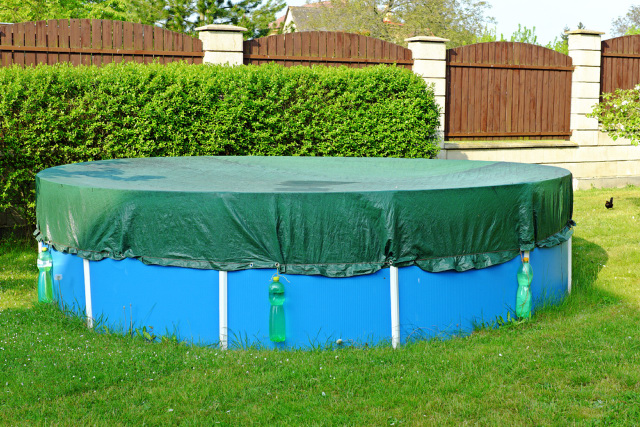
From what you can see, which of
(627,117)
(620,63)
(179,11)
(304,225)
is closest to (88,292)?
(304,225)

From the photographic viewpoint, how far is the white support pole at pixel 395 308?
489 centimetres

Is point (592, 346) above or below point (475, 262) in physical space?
below

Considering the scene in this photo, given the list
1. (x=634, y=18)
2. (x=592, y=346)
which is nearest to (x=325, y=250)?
(x=592, y=346)

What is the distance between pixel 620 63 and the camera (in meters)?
14.9

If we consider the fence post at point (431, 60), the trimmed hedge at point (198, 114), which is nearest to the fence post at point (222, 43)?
the trimmed hedge at point (198, 114)

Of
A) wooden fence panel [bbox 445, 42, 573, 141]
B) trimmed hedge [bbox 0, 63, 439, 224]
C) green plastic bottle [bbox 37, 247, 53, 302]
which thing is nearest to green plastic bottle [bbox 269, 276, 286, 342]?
green plastic bottle [bbox 37, 247, 53, 302]

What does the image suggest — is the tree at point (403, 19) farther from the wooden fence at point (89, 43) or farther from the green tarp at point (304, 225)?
the green tarp at point (304, 225)

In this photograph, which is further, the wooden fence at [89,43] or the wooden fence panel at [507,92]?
the wooden fence panel at [507,92]

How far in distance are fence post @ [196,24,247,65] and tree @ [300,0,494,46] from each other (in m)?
20.7

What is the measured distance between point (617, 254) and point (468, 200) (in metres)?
3.81

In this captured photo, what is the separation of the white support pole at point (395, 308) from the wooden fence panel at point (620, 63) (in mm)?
11678

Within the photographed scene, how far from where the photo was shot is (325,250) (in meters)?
4.83

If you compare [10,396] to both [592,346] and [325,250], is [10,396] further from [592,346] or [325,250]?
[592,346]

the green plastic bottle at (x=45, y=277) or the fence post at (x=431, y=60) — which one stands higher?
the fence post at (x=431, y=60)
